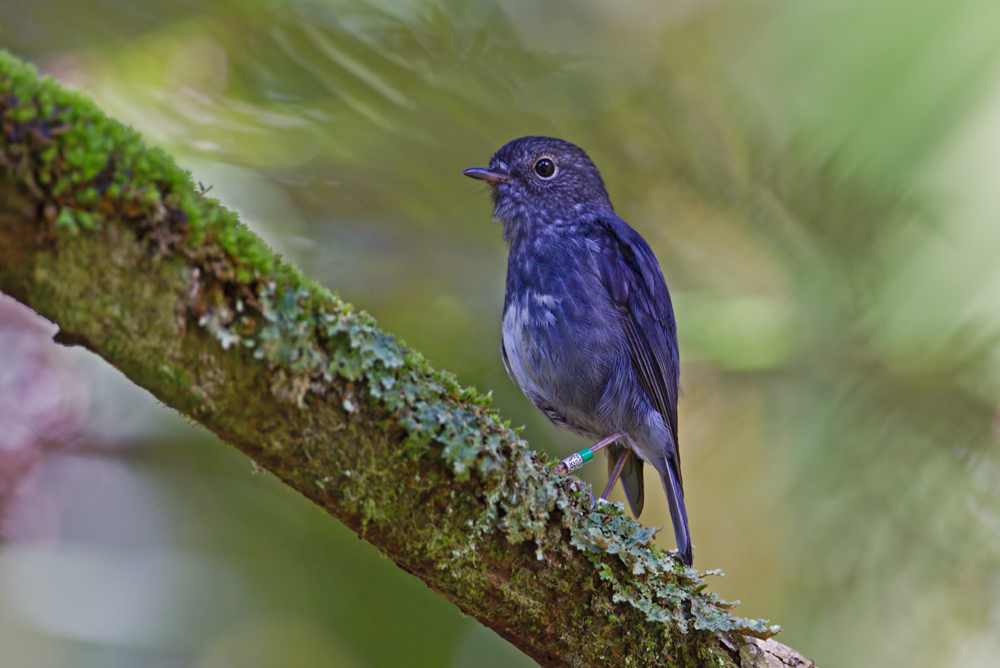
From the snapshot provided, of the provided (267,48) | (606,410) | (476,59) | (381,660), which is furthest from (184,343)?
(476,59)

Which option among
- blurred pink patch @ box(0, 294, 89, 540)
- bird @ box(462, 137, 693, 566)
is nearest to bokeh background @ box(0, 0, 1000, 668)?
blurred pink patch @ box(0, 294, 89, 540)

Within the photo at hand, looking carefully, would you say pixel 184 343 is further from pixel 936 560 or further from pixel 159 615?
pixel 936 560

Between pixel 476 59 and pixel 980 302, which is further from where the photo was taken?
pixel 476 59

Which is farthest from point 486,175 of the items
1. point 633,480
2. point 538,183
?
point 633,480

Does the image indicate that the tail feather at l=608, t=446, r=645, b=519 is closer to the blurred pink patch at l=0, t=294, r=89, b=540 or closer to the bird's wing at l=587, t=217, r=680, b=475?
the bird's wing at l=587, t=217, r=680, b=475

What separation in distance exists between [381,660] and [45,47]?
3.52m

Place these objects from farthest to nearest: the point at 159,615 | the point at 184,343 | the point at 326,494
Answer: the point at 159,615 < the point at 326,494 < the point at 184,343

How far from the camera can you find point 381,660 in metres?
3.43

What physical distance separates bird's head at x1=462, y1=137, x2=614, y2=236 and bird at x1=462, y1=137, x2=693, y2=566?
0.01 meters

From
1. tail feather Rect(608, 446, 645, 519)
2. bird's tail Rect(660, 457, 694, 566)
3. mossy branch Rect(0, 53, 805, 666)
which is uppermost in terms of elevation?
tail feather Rect(608, 446, 645, 519)

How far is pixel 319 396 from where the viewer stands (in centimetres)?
150

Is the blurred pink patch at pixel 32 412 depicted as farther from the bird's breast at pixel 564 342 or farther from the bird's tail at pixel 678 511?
the bird's tail at pixel 678 511

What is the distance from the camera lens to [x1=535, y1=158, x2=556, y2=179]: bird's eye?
139 inches

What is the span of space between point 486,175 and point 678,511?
1.85 metres
